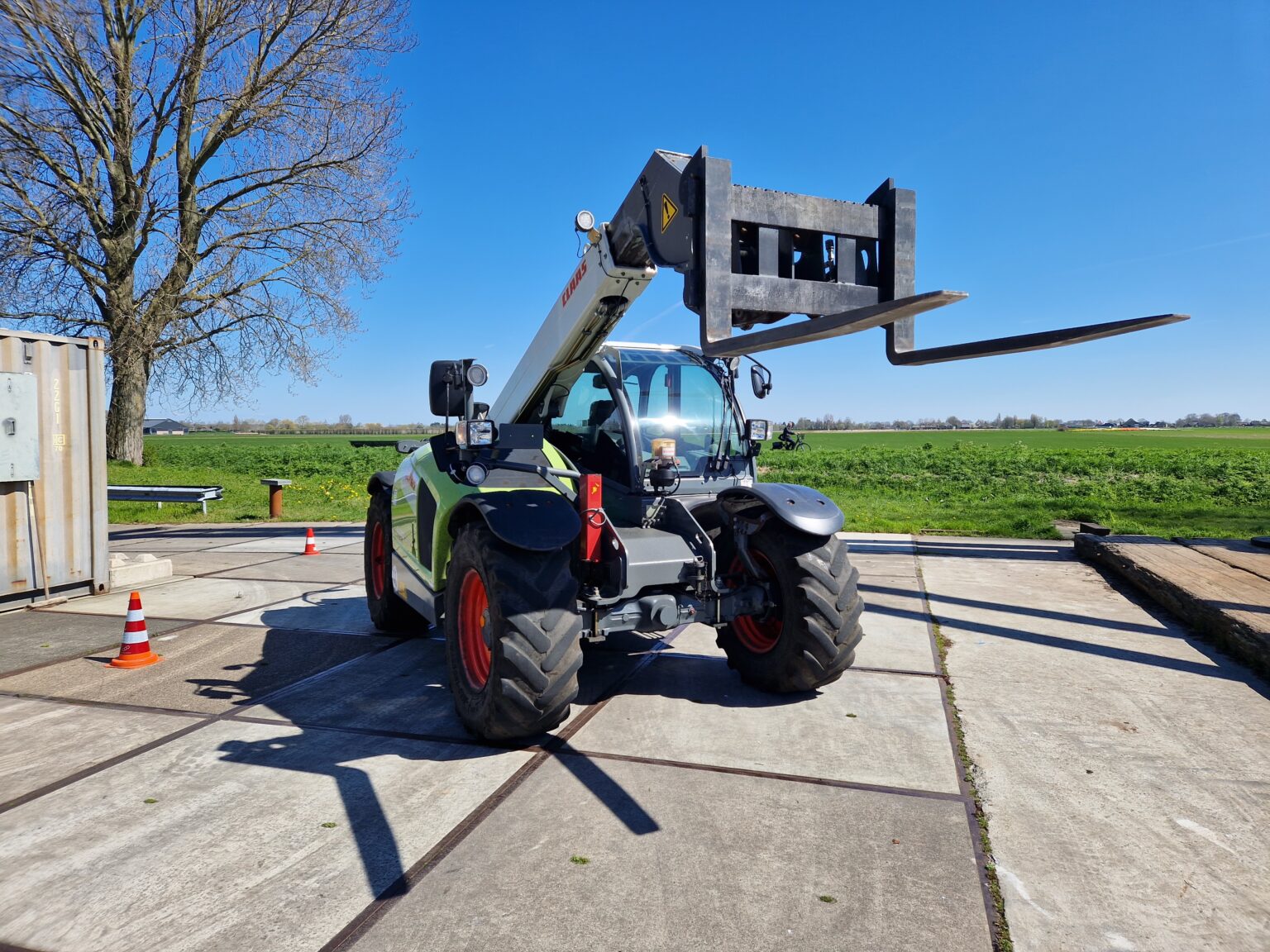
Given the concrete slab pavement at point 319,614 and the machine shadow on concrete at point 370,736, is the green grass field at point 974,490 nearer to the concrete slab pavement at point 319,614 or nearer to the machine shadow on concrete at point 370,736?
the concrete slab pavement at point 319,614

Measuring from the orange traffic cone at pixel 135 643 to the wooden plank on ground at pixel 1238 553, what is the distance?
9158 millimetres

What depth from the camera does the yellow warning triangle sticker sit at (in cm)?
355

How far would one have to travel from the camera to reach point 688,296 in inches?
135

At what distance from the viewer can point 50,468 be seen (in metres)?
7.56

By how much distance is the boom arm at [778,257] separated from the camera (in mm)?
3113

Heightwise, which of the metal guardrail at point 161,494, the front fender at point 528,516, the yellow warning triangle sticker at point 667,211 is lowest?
the metal guardrail at point 161,494

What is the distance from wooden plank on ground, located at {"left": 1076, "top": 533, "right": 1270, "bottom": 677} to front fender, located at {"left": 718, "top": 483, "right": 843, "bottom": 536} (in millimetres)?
3214

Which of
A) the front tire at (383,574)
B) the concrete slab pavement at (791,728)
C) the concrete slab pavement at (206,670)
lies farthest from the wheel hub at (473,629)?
the front tire at (383,574)

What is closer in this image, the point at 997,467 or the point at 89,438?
the point at 89,438

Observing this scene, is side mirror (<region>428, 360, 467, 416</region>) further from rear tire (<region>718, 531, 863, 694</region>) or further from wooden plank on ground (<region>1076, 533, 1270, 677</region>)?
wooden plank on ground (<region>1076, 533, 1270, 677</region>)

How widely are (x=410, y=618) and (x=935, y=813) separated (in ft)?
14.5

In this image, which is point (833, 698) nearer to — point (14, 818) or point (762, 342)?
point (762, 342)

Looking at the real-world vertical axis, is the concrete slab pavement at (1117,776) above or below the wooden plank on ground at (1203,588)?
below

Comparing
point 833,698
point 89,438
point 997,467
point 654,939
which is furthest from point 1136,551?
point 997,467
